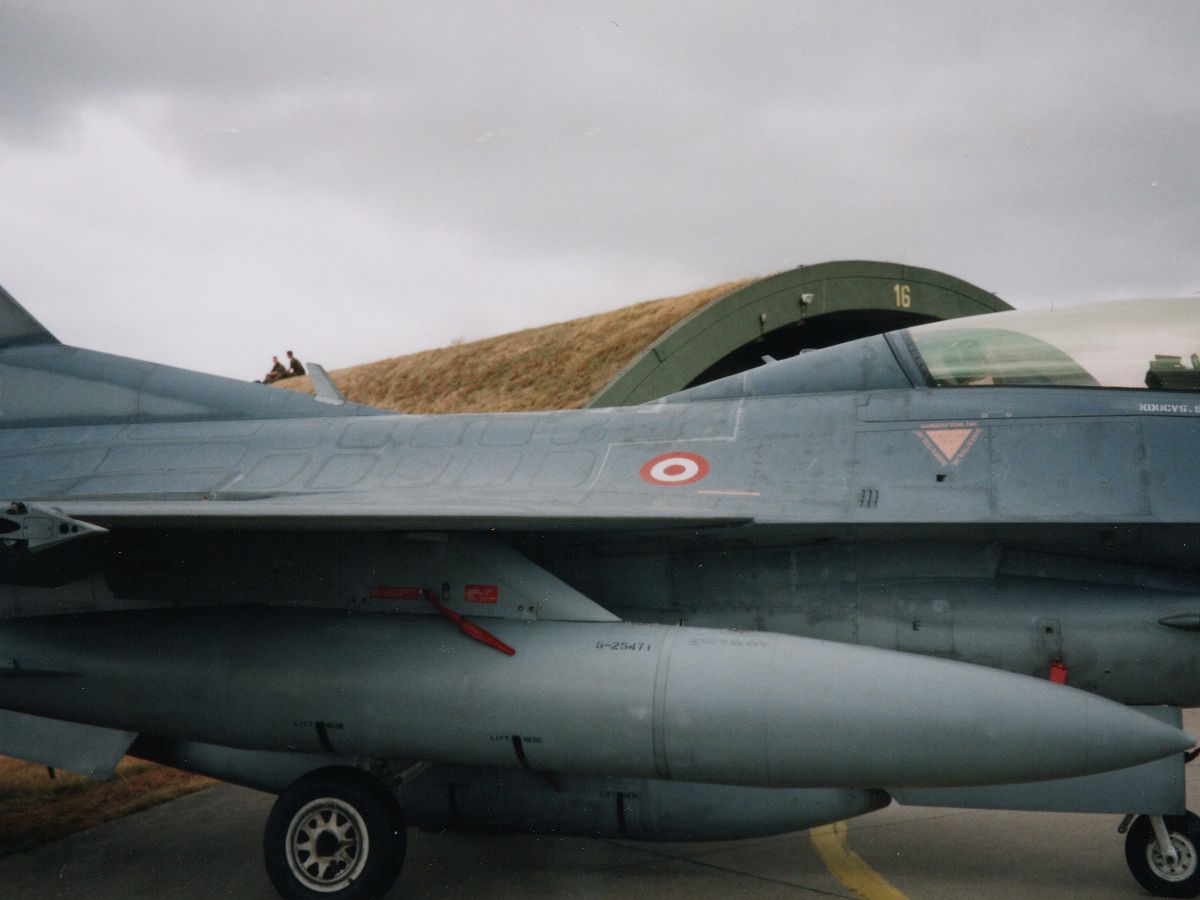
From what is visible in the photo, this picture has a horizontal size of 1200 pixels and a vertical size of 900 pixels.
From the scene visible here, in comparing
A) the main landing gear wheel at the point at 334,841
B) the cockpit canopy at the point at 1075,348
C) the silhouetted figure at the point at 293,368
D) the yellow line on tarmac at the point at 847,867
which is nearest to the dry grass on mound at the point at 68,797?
the main landing gear wheel at the point at 334,841

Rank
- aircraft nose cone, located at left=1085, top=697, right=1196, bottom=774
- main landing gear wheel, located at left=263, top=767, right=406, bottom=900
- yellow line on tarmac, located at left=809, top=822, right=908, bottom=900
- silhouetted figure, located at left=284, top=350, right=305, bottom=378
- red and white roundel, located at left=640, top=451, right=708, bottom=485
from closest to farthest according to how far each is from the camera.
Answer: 1. aircraft nose cone, located at left=1085, top=697, right=1196, bottom=774
2. main landing gear wheel, located at left=263, top=767, right=406, bottom=900
3. yellow line on tarmac, located at left=809, top=822, right=908, bottom=900
4. red and white roundel, located at left=640, top=451, right=708, bottom=485
5. silhouetted figure, located at left=284, top=350, right=305, bottom=378

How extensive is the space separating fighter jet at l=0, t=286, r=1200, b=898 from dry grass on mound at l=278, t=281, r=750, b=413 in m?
8.83

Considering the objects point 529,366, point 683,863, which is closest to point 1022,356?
point 683,863

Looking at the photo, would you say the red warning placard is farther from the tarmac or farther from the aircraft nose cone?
the aircraft nose cone

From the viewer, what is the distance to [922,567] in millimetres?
4914

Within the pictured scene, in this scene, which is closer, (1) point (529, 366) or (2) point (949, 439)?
(2) point (949, 439)

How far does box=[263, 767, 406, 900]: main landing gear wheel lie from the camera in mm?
4773

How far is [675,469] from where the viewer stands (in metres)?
5.33

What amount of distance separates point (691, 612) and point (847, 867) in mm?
1728

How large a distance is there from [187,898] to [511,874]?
67.1 inches

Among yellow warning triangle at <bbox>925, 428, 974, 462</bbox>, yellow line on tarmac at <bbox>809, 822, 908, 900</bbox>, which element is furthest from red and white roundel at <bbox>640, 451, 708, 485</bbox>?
yellow line on tarmac at <bbox>809, 822, 908, 900</bbox>

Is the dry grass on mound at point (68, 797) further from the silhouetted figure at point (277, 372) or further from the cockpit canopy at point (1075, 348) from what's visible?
the silhouetted figure at point (277, 372)

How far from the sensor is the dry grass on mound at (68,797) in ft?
21.9

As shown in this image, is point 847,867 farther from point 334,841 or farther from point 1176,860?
point 334,841
